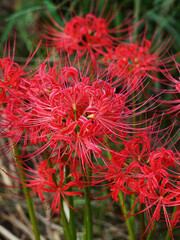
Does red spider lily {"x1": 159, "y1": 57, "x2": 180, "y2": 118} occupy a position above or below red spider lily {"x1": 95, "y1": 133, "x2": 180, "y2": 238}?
above

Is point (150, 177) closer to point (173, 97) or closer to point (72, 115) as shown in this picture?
point (72, 115)

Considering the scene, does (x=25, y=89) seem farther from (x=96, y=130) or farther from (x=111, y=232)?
(x=111, y=232)

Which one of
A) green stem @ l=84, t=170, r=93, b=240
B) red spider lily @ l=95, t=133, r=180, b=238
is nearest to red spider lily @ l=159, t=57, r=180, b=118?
red spider lily @ l=95, t=133, r=180, b=238

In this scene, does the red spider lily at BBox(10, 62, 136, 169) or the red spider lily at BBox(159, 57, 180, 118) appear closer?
the red spider lily at BBox(10, 62, 136, 169)

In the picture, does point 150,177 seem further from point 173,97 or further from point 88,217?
point 173,97

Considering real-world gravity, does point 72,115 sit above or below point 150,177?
above

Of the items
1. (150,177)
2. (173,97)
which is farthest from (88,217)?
(173,97)

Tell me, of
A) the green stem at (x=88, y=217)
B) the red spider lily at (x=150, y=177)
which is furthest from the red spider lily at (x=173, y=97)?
the green stem at (x=88, y=217)

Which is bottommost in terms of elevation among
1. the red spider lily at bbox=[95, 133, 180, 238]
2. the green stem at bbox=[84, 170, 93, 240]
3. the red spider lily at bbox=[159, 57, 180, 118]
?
the green stem at bbox=[84, 170, 93, 240]

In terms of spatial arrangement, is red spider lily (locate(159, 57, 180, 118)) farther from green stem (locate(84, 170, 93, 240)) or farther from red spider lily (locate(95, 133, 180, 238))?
green stem (locate(84, 170, 93, 240))

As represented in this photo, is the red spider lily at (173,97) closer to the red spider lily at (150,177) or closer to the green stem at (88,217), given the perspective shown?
the red spider lily at (150,177)

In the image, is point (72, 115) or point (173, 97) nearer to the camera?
point (72, 115)
